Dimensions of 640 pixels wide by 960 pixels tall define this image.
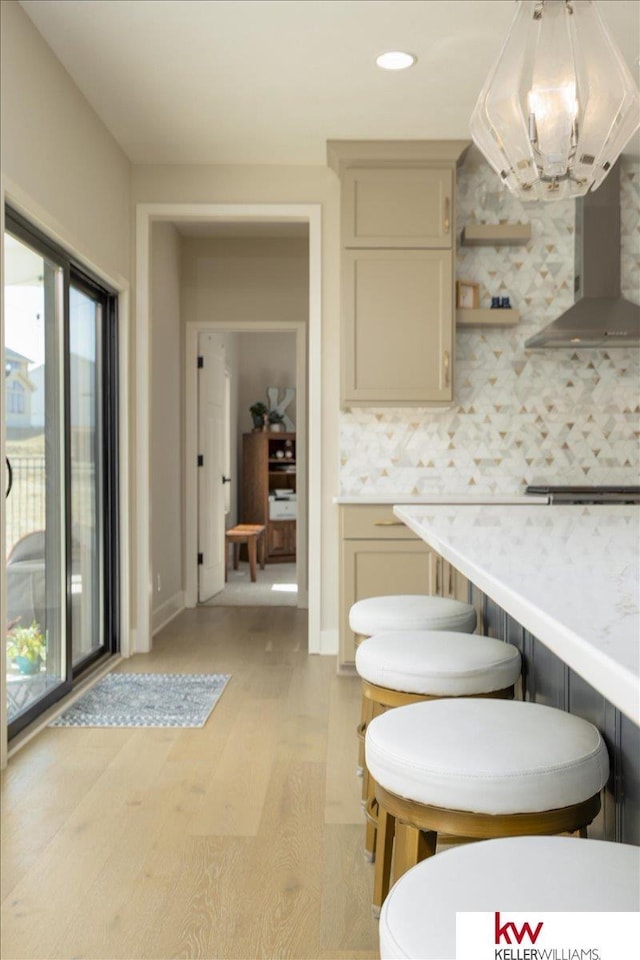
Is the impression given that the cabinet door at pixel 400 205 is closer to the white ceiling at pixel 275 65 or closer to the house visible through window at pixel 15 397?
the white ceiling at pixel 275 65

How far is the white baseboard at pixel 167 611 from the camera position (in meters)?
5.46

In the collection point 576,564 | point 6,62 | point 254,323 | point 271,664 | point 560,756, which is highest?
point 6,62

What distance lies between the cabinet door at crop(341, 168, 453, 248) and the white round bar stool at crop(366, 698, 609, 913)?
3514 mm

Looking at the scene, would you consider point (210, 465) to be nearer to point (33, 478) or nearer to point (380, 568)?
point (380, 568)

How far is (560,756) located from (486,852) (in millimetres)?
270

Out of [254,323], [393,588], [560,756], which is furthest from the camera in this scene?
[254,323]

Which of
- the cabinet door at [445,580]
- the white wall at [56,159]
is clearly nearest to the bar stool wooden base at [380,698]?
the white wall at [56,159]

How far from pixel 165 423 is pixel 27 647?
8.24 feet

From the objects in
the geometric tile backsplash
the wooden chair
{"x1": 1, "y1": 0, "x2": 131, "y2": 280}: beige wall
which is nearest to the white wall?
{"x1": 1, "y1": 0, "x2": 131, "y2": 280}: beige wall

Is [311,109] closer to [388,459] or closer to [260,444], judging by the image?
[388,459]

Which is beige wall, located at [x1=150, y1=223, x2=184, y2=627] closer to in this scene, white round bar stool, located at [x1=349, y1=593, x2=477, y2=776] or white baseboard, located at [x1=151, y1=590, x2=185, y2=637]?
white baseboard, located at [x1=151, y1=590, x2=185, y2=637]

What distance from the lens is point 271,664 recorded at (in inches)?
180

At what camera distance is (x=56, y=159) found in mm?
3584

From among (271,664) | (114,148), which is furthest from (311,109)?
(271,664)
